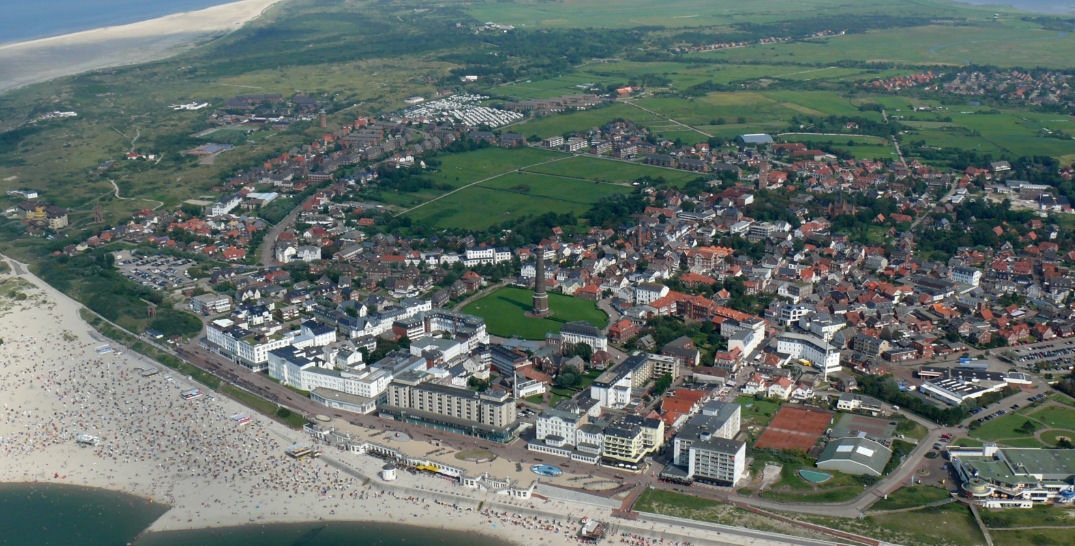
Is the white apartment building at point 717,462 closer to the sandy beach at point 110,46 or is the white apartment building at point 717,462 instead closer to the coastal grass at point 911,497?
the coastal grass at point 911,497

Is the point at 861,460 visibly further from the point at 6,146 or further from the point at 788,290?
the point at 6,146

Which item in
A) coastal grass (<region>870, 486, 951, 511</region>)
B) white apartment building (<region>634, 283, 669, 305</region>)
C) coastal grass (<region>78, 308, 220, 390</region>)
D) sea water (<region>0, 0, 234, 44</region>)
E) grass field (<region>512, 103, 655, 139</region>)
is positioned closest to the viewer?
coastal grass (<region>870, 486, 951, 511</region>)

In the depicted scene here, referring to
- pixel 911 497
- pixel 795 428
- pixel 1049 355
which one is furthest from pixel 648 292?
pixel 911 497

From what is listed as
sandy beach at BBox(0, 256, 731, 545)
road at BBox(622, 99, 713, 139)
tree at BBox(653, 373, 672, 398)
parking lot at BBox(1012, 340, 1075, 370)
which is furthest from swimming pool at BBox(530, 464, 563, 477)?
road at BBox(622, 99, 713, 139)

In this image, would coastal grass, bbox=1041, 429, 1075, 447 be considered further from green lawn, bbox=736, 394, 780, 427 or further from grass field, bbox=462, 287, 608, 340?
grass field, bbox=462, 287, 608, 340

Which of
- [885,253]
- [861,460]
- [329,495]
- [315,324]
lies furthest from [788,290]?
[329,495]
